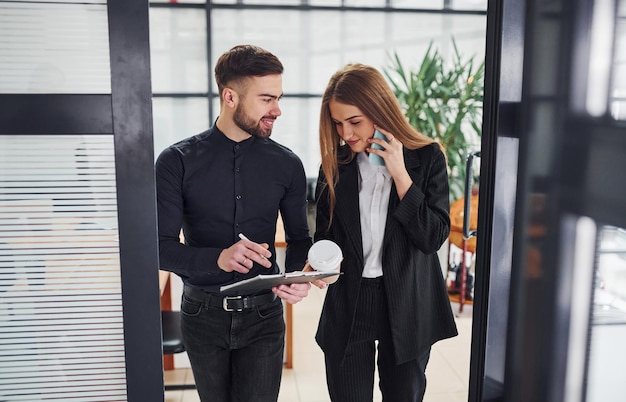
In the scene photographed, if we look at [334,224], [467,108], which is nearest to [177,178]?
[334,224]

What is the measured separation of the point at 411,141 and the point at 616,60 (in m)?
0.66

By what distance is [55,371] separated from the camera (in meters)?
1.28

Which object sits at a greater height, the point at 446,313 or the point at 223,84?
the point at 223,84

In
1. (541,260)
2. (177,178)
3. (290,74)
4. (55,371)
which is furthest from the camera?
(290,74)

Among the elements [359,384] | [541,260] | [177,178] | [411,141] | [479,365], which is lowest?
[359,384]

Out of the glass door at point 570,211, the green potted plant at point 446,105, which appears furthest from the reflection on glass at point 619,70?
the green potted plant at point 446,105

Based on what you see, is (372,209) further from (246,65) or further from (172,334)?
(172,334)

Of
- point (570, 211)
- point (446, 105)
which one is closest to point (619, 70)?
point (570, 211)

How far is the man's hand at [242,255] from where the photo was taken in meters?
1.64

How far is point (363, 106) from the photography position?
176cm

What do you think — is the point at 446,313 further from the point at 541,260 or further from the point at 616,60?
the point at 616,60

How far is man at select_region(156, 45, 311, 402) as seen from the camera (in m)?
1.78

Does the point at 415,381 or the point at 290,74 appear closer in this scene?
the point at 415,381

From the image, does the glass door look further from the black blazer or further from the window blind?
the window blind
